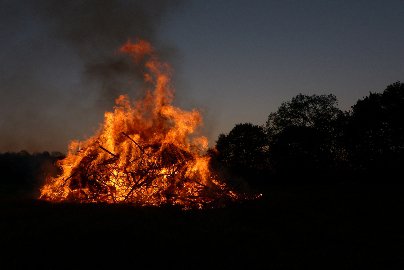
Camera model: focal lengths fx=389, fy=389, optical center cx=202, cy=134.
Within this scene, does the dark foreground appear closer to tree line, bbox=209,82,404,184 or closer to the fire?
the fire

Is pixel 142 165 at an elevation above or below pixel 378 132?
below

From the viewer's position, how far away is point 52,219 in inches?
421

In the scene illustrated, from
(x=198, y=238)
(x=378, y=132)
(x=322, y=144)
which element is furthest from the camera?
(x=322, y=144)

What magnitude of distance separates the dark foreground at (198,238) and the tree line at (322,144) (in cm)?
2070

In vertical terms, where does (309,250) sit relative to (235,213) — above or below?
below

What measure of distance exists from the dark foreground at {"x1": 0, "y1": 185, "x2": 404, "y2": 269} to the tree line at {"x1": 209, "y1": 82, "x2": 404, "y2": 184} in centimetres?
2070

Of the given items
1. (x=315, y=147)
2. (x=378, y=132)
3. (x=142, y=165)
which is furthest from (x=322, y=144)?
(x=142, y=165)

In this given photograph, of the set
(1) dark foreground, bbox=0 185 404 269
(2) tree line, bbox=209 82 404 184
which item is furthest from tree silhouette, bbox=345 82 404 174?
(1) dark foreground, bbox=0 185 404 269

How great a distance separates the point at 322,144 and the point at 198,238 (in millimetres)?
34054

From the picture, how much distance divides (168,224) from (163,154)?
241 inches

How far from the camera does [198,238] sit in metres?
8.73

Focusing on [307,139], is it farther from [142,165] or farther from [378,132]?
[142,165]

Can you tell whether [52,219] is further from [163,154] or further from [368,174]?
[368,174]

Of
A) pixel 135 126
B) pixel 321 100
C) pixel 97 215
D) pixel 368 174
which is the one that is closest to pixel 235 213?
pixel 97 215
